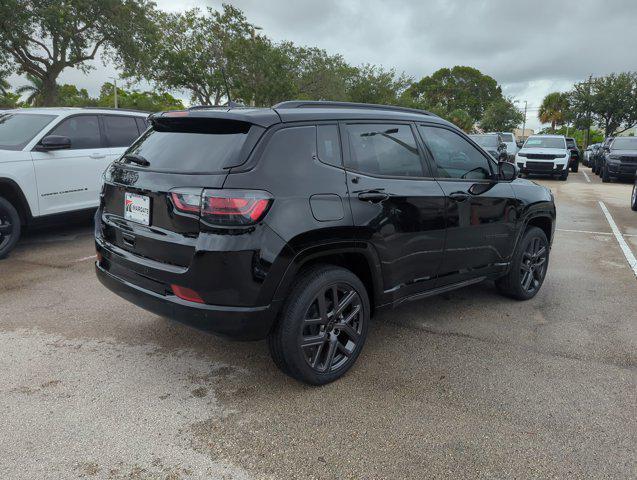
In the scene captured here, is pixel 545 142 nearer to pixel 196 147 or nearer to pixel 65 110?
pixel 65 110

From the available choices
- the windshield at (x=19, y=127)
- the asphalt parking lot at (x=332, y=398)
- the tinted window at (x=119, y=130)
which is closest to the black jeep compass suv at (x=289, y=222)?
the asphalt parking lot at (x=332, y=398)

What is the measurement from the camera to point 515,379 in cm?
328

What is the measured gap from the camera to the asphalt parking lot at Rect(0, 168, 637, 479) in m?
2.45

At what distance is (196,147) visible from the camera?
3027 millimetres

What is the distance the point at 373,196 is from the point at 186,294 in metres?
1.30

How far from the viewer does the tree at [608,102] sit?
1555 inches

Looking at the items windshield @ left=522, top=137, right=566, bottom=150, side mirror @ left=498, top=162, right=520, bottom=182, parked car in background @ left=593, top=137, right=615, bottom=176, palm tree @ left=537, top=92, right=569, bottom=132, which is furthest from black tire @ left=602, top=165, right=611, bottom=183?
palm tree @ left=537, top=92, right=569, bottom=132

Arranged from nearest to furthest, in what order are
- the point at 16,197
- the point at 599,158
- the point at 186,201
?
1. the point at 186,201
2. the point at 16,197
3. the point at 599,158

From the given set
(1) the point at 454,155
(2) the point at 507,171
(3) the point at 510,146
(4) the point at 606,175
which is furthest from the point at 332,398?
(3) the point at 510,146

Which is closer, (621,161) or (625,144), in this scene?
(621,161)

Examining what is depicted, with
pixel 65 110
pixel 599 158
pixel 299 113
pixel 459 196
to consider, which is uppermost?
pixel 65 110

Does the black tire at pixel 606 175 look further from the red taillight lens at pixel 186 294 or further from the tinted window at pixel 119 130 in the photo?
the red taillight lens at pixel 186 294

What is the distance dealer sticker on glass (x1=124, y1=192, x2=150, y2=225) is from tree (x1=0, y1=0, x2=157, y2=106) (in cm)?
2011

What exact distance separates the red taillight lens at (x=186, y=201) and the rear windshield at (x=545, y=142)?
1864 centimetres
